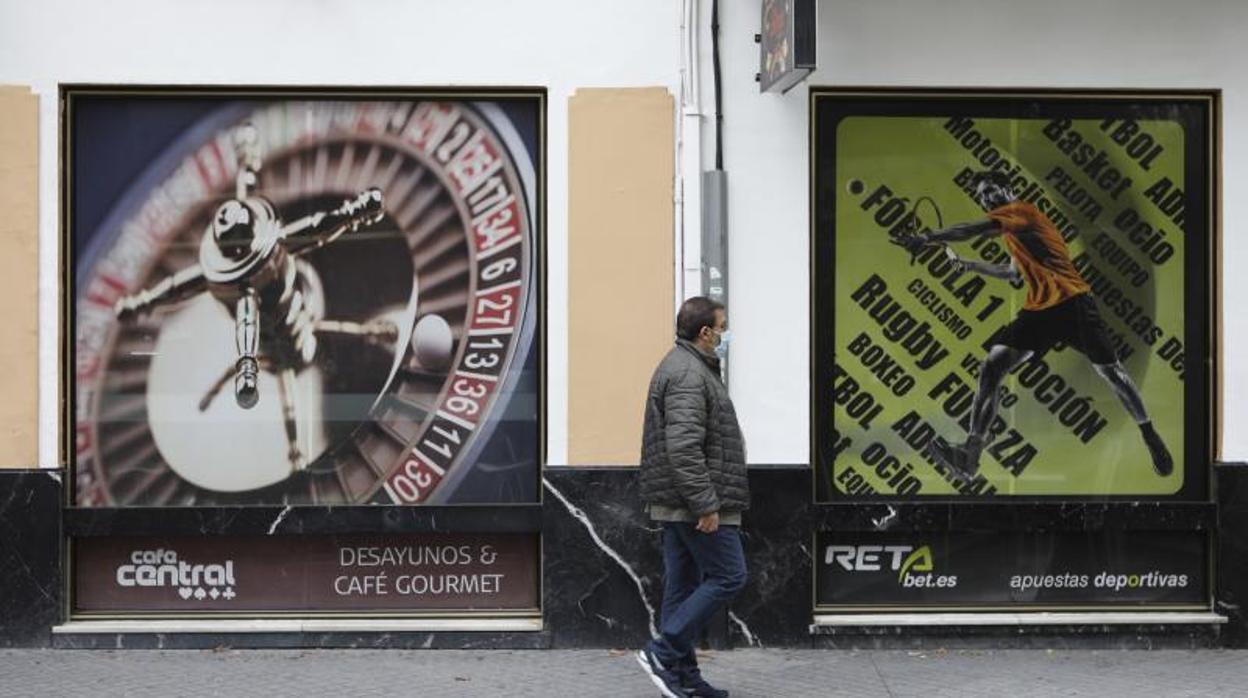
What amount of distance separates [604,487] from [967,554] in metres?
2.10

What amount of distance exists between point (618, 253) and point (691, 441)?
1766 mm

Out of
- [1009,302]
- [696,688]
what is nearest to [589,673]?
[696,688]

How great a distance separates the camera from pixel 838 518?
27.1 ft

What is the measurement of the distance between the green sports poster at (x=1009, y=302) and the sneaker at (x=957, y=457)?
0.01m

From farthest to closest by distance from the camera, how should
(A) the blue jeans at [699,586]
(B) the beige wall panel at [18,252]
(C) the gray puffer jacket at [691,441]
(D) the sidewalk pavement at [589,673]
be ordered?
(B) the beige wall panel at [18,252], (D) the sidewalk pavement at [589,673], (A) the blue jeans at [699,586], (C) the gray puffer jacket at [691,441]

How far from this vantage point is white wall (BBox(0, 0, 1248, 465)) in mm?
8109

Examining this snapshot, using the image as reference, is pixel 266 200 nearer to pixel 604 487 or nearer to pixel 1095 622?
pixel 604 487

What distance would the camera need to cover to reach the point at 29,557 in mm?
8133

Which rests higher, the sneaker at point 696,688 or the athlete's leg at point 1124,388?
the athlete's leg at point 1124,388

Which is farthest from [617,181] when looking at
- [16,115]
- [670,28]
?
[16,115]

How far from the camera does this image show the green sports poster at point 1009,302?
8.34 metres

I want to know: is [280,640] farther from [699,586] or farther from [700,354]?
[700,354]

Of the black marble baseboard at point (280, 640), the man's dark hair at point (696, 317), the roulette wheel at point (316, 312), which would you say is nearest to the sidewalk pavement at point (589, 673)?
the black marble baseboard at point (280, 640)

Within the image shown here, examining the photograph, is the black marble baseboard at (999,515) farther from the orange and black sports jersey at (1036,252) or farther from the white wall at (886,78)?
the orange and black sports jersey at (1036,252)
